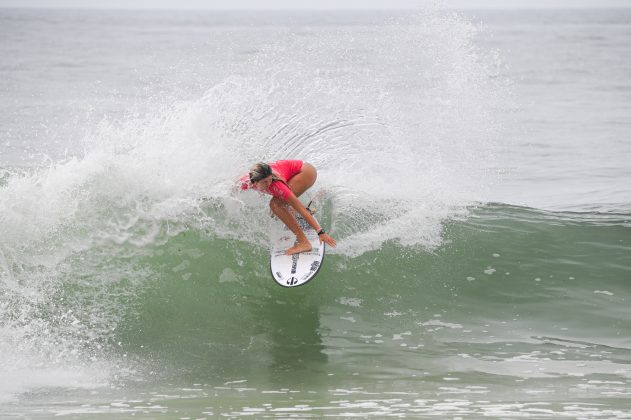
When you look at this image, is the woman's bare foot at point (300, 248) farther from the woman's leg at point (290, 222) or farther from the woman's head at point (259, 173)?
the woman's head at point (259, 173)

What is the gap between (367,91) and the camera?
77.5 feet

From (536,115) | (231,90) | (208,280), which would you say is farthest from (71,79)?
(208,280)

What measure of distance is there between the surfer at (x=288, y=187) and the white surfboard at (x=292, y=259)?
87 mm

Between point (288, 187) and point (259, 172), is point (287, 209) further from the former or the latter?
point (259, 172)

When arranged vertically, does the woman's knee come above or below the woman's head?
below

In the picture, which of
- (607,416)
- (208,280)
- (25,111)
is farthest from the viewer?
(25,111)

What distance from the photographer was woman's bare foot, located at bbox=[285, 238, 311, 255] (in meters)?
8.61

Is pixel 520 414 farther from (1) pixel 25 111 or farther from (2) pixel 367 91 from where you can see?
(1) pixel 25 111

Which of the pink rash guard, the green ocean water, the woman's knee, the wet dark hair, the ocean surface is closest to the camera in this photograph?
the green ocean water

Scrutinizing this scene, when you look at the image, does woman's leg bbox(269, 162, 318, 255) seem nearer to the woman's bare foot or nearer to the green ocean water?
the woman's bare foot

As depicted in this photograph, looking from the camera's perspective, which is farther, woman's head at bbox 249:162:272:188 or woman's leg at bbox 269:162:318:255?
woman's leg at bbox 269:162:318:255

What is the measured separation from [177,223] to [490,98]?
2203 centimetres

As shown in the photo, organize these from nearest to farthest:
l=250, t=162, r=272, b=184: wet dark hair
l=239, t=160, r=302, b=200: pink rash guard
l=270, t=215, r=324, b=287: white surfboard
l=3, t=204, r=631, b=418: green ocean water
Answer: l=3, t=204, r=631, b=418: green ocean water
l=250, t=162, r=272, b=184: wet dark hair
l=239, t=160, r=302, b=200: pink rash guard
l=270, t=215, r=324, b=287: white surfboard

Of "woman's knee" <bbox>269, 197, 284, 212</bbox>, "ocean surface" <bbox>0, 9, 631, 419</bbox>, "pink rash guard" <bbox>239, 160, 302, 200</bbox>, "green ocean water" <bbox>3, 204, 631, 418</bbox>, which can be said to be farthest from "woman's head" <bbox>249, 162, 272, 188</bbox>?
"green ocean water" <bbox>3, 204, 631, 418</bbox>
